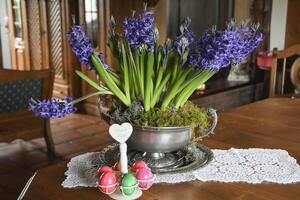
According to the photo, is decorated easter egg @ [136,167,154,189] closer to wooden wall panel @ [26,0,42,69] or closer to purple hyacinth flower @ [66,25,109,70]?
purple hyacinth flower @ [66,25,109,70]

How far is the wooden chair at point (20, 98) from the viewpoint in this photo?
2.46m

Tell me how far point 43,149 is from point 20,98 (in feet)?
2.00

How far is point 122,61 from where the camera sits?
3.14ft

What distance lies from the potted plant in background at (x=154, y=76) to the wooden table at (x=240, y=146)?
0.45 feet

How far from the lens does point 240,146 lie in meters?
1.20

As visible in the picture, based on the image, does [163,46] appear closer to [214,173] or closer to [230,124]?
[214,173]

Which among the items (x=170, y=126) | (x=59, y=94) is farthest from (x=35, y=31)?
(x=170, y=126)

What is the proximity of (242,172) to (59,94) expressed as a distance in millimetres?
3665

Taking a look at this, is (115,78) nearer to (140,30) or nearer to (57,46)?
(140,30)

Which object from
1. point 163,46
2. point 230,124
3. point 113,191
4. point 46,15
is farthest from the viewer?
point 46,15

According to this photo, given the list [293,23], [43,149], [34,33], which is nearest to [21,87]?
[43,149]

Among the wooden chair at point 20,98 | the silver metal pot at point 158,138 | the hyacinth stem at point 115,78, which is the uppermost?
the hyacinth stem at point 115,78

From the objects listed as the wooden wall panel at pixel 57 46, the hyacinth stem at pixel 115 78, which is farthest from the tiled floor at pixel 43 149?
the hyacinth stem at pixel 115 78

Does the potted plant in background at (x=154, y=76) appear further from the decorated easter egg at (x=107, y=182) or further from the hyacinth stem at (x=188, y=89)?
the decorated easter egg at (x=107, y=182)
